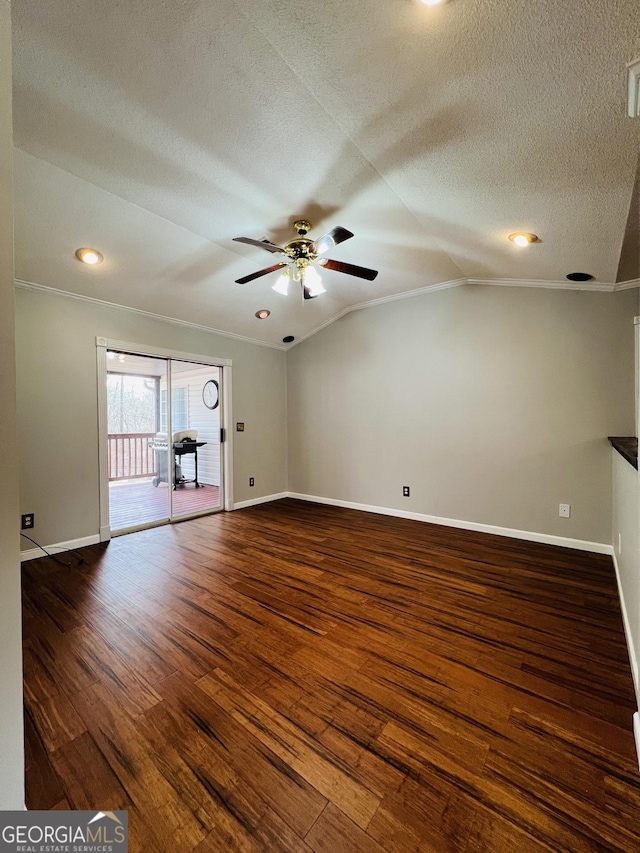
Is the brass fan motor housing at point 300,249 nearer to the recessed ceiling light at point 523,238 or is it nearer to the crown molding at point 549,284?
the recessed ceiling light at point 523,238

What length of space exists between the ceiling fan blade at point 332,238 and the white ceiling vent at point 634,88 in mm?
1287

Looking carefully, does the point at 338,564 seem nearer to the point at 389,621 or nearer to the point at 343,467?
the point at 389,621

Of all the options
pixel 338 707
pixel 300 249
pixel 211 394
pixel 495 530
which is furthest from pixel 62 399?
pixel 495 530

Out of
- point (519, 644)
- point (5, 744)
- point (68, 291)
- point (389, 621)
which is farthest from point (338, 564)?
point (68, 291)

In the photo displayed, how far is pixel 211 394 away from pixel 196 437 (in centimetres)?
69

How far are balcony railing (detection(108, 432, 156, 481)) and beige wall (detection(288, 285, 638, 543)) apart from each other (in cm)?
240

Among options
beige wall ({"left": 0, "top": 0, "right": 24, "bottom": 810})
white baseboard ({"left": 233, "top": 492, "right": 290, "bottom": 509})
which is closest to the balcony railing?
white baseboard ({"left": 233, "top": 492, "right": 290, "bottom": 509})

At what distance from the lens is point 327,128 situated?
1.76 meters

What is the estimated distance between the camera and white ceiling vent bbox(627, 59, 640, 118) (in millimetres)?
1153

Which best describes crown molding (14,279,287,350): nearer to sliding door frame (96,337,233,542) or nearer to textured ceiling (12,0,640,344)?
textured ceiling (12,0,640,344)

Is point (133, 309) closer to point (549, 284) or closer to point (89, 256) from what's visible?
point (89, 256)

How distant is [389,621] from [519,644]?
731 millimetres

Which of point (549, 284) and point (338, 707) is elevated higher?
point (549, 284)

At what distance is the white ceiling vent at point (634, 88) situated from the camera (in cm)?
115
